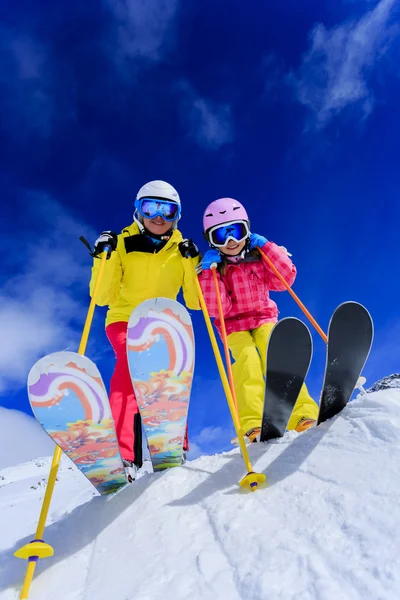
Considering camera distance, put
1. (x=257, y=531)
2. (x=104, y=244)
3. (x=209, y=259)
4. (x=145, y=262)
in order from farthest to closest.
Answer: (x=209, y=259), (x=145, y=262), (x=104, y=244), (x=257, y=531)

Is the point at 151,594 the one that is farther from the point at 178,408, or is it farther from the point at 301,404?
the point at 301,404

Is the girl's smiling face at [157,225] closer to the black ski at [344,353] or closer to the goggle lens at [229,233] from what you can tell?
the goggle lens at [229,233]

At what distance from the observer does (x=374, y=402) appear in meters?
3.17

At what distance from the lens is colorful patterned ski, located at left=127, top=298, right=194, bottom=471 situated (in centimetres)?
317

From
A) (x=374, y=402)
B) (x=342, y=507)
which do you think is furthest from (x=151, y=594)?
(x=374, y=402)

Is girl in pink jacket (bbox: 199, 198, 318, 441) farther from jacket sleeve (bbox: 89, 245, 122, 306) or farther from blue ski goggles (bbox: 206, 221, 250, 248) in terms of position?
jacket sleeve (bbox: 89, 245, 122, 306)

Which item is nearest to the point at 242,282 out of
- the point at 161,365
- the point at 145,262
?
the point at 145,262

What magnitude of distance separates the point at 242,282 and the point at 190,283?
29.5 inches

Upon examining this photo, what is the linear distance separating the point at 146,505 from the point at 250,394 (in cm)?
173

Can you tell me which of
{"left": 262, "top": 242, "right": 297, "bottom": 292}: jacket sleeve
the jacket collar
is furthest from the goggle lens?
the jacket collar

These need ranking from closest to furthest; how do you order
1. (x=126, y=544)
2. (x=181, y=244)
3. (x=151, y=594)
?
(x=151, y=594) < (x=126, y=544) < (x=181, y=244)

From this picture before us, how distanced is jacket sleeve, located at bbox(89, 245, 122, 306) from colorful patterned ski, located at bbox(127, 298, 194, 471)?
5.77 feet

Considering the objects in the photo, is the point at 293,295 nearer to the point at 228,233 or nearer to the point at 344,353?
the point at 228,233

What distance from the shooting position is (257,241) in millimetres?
5426
